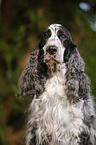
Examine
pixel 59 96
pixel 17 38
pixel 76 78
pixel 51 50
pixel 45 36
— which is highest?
pixel 17 38

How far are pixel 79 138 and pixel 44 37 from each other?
666mm

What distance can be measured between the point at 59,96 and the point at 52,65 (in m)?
0.21

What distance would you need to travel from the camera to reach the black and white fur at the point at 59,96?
1362 millimetres

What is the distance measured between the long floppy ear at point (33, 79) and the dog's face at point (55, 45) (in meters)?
0.12

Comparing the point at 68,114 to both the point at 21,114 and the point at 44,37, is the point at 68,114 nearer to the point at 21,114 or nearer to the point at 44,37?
the point at 44,37

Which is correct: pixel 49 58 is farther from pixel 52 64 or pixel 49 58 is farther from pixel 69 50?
pixel 69 50

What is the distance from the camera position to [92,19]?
2.18 m

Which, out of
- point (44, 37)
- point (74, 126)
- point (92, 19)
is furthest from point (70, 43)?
point (92, 19)

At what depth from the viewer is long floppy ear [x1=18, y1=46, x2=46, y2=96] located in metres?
1.47

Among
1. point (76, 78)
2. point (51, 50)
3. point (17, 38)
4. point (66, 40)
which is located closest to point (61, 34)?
point (66, 40)

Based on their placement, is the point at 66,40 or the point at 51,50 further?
the point at 66,40

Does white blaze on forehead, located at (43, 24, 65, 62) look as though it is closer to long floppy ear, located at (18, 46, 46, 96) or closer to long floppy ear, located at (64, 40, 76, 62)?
long floppy ear, located at (64, 40, 76, 62)

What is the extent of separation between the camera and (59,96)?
1.41 metres

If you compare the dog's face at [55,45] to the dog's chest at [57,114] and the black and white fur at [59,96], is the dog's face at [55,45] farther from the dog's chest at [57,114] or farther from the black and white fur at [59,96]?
the dog's chest at [57,114]
